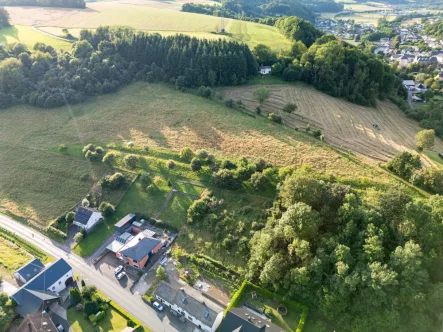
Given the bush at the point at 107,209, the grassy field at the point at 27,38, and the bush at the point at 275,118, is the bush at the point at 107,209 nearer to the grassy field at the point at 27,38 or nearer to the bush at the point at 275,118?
the bush at the point at 275,118

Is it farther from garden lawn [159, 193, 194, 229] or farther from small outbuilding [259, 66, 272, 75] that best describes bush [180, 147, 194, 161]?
small outbuilding [259, 66, 272, 75]

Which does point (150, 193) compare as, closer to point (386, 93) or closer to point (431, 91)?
point (386, 93)

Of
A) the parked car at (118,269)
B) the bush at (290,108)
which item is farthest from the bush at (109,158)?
the bush at (290,108)

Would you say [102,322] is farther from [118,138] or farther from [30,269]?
[118,138]

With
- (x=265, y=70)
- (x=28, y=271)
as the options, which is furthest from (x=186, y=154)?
(x=265, y=70)

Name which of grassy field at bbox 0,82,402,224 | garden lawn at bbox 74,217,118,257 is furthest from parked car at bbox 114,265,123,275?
grassy field at bbox 0,82,402,224

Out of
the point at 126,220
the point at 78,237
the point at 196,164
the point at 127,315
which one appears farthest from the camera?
the point at 196,164
